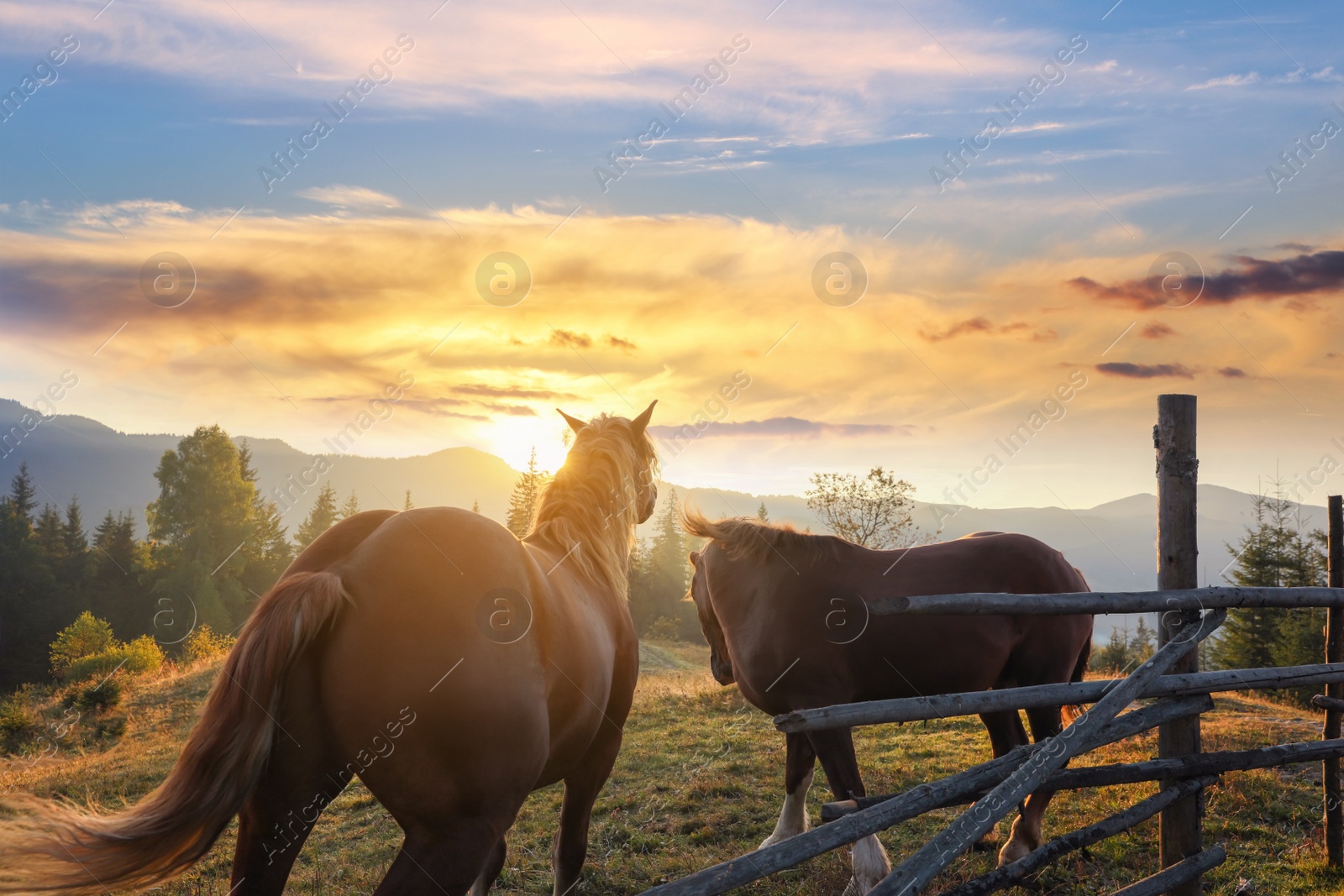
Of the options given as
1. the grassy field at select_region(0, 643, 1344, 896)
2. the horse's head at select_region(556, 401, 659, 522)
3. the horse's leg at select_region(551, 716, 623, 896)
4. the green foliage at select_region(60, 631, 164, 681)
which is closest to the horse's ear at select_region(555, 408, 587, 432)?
the horse's head at select_region(556, 401, 659, 522)

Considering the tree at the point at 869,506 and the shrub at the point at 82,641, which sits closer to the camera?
the tree at the point at 869,506

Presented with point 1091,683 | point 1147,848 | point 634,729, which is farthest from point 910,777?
point 634,729

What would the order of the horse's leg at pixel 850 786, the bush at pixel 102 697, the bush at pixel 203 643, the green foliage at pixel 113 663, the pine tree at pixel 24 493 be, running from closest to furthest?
the horse's leg at pixel 850 786, the bush at pixel 102 697, the green foliage at pixel 113 663, the bush at pixel 203 643, the pine tree at pixel 24 493

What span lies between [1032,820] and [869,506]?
14957 millimetres

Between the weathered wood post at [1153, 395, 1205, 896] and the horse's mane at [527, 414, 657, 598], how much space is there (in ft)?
10.1

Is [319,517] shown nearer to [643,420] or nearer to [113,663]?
[113,663]

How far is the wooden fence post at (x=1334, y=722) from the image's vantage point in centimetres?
525

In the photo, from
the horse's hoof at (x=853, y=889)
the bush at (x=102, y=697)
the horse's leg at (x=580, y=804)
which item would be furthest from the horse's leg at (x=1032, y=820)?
the bush at (x=102, y=697)

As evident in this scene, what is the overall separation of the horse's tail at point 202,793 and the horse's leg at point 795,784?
4070mm

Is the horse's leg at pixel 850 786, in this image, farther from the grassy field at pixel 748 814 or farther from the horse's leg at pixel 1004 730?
the horse's leg at pixel 1004 730

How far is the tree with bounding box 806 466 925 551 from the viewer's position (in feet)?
63.7

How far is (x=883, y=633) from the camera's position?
5023 mm

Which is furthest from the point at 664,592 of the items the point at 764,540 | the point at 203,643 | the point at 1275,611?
the point at 764,540

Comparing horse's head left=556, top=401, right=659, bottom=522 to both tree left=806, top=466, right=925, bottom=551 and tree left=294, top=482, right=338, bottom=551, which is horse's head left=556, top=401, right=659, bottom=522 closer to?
tree left=806, top=466, right=925, bottom=551
